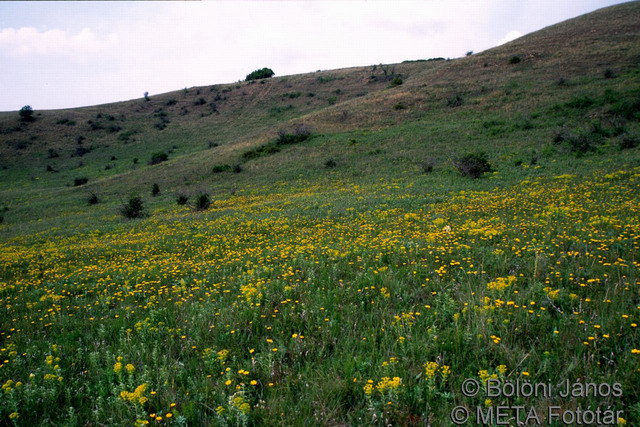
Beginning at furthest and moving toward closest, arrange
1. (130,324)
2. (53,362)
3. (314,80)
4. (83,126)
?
1. (314,80)
2. (83,126)
3. (130,324)
4. (53,362)

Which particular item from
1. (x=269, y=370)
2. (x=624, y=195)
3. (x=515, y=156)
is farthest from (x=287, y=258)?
(x=515, y=156)

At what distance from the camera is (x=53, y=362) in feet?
13.7

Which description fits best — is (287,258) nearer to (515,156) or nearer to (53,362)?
(53,362)

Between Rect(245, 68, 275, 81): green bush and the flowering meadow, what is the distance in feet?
287

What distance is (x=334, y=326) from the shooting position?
440 centimetres

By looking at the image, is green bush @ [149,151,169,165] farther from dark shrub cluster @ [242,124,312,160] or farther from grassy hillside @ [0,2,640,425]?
grassy hillside @ [0,2,640,425]

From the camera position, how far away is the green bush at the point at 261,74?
291ft

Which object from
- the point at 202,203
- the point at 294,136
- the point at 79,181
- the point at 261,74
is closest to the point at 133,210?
the point at 202,203

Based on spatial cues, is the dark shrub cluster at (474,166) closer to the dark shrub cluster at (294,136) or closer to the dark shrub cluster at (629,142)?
the dark shrub cluster at (629,142)

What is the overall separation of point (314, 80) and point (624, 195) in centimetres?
7447

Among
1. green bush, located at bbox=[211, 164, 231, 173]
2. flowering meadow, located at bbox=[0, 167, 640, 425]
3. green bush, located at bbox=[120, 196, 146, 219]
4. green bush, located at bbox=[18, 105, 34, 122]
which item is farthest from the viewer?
green bush, located at bbox=[18, 105, 34, 122]

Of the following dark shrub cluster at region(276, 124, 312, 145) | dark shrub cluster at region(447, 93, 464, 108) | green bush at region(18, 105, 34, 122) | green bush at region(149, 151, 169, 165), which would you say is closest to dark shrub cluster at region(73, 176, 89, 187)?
green bush at region(149, 151, 169, 165)

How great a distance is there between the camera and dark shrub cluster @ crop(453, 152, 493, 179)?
66.9 ft

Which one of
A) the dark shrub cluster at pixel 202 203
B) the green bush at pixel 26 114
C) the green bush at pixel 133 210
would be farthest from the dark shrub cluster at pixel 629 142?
the green bush at pixel 26 114
